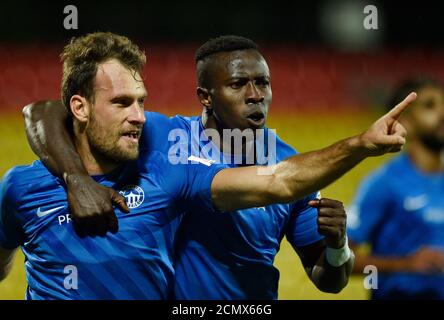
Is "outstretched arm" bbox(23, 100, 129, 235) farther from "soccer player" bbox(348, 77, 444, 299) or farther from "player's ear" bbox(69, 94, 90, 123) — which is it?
"soccer player" bbox(348, 77, 444, 299)

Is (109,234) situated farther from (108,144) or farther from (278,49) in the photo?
(278,49)

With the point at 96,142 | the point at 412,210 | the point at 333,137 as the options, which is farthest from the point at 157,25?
the point at 96,142

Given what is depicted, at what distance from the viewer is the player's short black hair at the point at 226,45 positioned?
13.5 ft

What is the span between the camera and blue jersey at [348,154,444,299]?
16.8 ft

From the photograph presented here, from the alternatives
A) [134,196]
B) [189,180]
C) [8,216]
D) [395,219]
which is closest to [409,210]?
[395,219]

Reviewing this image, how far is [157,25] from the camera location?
17.0 meters

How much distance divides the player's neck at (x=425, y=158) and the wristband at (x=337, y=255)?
1554 millimetres

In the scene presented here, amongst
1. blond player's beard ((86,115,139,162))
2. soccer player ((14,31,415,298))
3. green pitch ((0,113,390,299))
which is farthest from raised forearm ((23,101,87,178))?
green pitch ((0,113,390,299))

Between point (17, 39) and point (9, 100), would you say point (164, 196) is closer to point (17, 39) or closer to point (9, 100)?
point (9, 100)

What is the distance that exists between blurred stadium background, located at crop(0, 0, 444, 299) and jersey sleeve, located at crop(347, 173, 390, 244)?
937cm

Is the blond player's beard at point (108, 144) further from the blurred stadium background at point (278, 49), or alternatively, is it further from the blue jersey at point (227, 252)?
the blurred stadium background at point (278, 49)

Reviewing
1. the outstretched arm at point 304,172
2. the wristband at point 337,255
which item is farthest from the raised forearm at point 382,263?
the outstretched arm at point 304,172

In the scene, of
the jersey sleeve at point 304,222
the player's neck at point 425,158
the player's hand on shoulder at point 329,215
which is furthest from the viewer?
the player's neck at point 425,158

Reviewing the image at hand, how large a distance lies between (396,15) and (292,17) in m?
2.13
